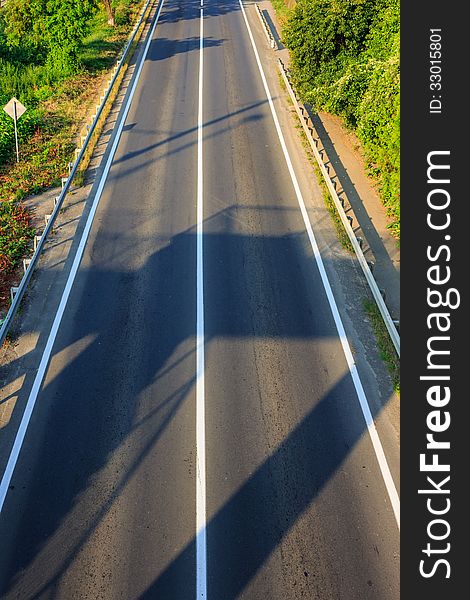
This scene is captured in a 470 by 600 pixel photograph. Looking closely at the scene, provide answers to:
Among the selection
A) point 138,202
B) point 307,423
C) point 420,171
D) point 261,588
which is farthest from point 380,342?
point 138,202

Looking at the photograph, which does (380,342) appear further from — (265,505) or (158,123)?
(158,123)

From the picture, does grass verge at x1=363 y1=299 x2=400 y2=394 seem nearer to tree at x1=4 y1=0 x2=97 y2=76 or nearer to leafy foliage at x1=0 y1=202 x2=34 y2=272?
leafy foliage at x1=0 y1=202 x2=34 y2=272

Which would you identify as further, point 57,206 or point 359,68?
point 359,68

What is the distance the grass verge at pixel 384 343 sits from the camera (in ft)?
47.6

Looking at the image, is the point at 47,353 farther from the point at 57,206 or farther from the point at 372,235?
the point at 372,235

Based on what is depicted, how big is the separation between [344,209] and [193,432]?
11420 millimetres

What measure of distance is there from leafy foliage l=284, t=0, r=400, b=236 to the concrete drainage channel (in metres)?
0.98

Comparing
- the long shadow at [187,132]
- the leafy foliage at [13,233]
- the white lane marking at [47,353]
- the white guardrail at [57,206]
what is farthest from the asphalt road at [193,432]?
the long shadow at [187,132]

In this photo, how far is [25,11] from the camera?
29.3 m

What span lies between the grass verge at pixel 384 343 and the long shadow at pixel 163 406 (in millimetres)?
1288

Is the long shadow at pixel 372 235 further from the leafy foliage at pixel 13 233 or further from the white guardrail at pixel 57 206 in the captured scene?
the leafy foliage at pixel 13 233

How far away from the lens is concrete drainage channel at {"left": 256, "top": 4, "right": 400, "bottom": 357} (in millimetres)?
15681

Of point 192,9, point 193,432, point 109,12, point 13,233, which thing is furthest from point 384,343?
point 192,9

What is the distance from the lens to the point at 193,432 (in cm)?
1281
